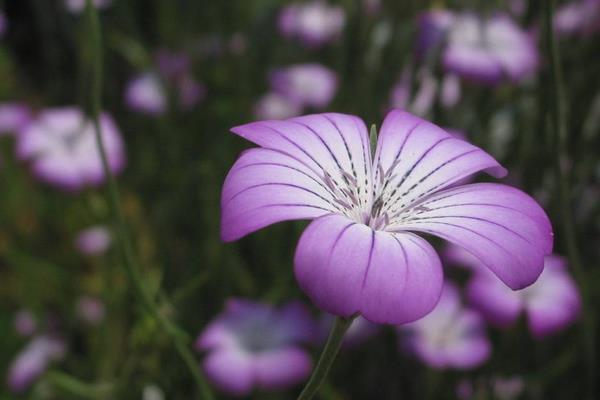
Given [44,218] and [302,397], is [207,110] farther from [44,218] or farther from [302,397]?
[302,397]

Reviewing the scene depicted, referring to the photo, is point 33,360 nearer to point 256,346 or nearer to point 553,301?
point 256,346

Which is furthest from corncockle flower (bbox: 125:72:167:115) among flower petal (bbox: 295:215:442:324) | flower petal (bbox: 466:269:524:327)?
flower petal (bbox: 295:215:442:324)

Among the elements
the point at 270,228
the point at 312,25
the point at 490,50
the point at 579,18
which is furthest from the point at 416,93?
the point at 312,25

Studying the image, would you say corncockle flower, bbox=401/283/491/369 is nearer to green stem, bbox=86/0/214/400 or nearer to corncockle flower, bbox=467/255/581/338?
corncockle flower, bbox=467/255/581/338

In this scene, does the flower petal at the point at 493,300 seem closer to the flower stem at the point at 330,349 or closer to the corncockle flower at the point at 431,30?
the corncockle flower at the point at 431,30

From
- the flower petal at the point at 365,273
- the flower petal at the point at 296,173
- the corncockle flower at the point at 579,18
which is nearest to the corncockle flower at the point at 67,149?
→ the flower petal at the point at 296,173

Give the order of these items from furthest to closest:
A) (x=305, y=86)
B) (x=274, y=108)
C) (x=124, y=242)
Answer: (x=274, y=108) < (x=305, y=86) < (x=124, y=242)
